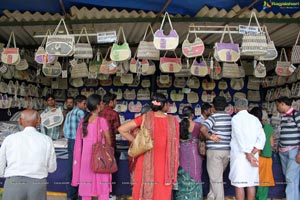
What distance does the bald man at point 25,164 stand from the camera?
120 inches

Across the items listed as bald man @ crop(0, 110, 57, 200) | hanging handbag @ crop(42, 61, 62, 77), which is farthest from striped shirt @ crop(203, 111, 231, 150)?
hanging handbag @ crop(42, 61, 62, 77)

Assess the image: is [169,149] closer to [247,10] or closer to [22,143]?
[22,143]

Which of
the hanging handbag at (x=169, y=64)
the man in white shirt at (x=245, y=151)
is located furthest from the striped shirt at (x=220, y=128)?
the hanging handbag at (x=169, y=64)

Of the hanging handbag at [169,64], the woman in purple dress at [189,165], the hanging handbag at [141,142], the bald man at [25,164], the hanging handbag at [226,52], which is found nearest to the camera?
the bald man at [25,164]

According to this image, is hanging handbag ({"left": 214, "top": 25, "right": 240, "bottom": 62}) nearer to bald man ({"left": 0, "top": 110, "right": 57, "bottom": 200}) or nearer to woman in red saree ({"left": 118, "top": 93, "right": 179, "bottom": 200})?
woman in red saree ({"left": 118, "top": 93, "right": 179, "bottom": 200})

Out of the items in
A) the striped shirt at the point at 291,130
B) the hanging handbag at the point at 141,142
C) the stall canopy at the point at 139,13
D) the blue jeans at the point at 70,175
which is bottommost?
the blue jeans at the point at 70,175

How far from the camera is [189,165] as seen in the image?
428 centimetres

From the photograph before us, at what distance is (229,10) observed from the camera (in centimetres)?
521

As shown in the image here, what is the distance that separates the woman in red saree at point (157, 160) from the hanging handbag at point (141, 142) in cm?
6

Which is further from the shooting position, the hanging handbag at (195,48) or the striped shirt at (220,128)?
Result: the hanging handbag at (195,48)

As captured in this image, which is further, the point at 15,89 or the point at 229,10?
the point at 15,89

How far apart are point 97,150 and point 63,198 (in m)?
1.21

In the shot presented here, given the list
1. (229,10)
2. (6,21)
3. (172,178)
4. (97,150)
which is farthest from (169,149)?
(6,21)

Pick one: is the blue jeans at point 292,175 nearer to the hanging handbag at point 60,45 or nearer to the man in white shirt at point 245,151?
the man in white shirt at point 245,151
